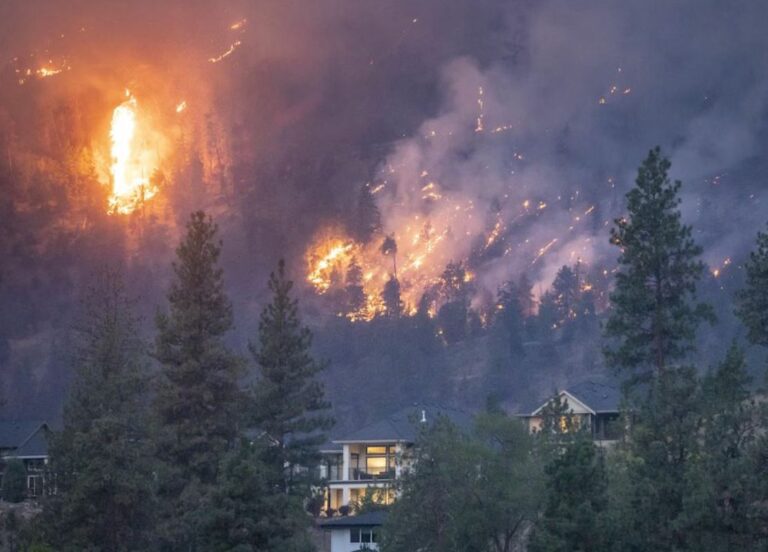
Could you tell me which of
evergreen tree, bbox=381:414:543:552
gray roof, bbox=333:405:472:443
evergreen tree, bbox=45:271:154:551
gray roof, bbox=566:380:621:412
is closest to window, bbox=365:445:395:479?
gray roof, bbox=333:405:472:443

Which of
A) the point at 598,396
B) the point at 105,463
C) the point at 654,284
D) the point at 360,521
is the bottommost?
the point at 360,521

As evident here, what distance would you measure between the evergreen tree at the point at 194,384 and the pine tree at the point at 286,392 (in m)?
3.06

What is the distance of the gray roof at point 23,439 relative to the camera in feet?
377

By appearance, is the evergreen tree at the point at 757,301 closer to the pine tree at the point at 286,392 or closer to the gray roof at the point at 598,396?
the pine tree at the point at 286,392

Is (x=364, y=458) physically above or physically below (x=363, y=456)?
below

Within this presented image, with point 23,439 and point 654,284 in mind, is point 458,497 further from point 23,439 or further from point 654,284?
point 23,439

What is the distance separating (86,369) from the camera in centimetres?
5806

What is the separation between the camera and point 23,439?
388ft

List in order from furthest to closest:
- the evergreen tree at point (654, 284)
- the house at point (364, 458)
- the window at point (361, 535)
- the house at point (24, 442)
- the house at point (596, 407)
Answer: the house at point (24, 442) < the house at point (364, 458) < the house at point (596, 407) < the window at point (361, 535) < the evergreen tree at point (654, 284)

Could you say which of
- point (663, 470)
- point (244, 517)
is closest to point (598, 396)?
point (663, 470)

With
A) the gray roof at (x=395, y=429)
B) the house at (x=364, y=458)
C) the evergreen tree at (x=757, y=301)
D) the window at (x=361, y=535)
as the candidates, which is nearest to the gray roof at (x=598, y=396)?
the gray roof at (x=395, y=429)

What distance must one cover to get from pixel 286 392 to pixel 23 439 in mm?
61821

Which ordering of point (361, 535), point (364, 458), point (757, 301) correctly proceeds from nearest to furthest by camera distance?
point (757, 301) < point (361, 535) < point (364, 458)

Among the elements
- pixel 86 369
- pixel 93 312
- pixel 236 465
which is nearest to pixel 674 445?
pixel 236 465
